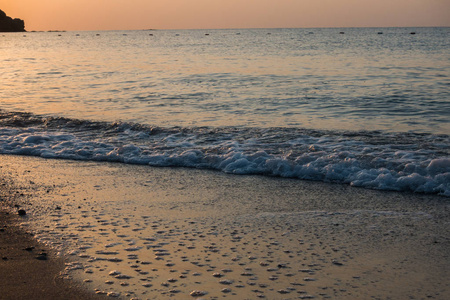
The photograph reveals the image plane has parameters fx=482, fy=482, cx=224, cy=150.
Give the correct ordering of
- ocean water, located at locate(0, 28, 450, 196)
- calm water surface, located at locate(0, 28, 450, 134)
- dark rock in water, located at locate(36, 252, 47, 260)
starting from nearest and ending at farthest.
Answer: dark rock in water, located at locate(36, 252, 47, 260) < ocean water, located at locate(0, 28, 450, 196) < calm water surface, located at locate(0, 28, 450, 134)

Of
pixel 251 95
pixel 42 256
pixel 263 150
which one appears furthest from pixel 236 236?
pixel 251 95

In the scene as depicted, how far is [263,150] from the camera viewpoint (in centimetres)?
939

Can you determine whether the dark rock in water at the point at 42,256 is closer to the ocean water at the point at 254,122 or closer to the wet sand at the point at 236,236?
the wet sand at the point at 236,236

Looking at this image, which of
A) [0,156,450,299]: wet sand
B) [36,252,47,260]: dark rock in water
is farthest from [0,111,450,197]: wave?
[36,252,47,260]: dark rock in water

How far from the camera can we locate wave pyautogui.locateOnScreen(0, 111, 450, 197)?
25.6ft

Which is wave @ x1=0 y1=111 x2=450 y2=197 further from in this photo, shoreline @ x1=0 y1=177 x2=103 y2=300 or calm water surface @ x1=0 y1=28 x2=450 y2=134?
shoreline @ x1=0 y1=177 x2=103 y2=300

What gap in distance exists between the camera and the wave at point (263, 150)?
25.6 ft

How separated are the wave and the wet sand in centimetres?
52

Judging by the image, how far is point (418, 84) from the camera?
64.2ft

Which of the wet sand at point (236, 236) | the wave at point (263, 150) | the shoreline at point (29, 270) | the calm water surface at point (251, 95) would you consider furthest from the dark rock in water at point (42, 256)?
the calm water surface at point (251, 95)

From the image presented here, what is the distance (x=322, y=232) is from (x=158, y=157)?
4.79 metres

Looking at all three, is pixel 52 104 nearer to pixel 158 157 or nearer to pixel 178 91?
pixel 178 91

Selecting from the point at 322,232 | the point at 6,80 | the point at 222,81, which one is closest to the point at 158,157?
the point at 322,232

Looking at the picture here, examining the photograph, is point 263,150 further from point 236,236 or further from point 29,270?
point 29,270
